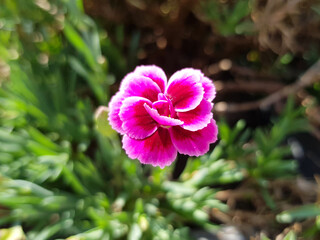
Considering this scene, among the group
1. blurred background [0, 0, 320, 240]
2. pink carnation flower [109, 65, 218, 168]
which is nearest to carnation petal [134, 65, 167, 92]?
pink carnation flower [109, 65, 218, 168]

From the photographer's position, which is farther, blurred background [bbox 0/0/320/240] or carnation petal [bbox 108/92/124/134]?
blurred background [bbox 0/0/320/240]

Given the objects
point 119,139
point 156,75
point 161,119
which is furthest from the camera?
point 119,139

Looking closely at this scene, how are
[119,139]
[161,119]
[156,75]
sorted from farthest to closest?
[119,139] → [156,75] → [161,119]

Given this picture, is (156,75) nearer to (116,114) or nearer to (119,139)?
(116,114)

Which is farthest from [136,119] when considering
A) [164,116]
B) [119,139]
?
[119,139]

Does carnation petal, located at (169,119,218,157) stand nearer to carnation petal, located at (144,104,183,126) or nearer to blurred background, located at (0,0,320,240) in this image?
carnation petal, located at (144,104,183,126)

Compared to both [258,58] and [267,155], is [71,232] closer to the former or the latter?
[267,155]

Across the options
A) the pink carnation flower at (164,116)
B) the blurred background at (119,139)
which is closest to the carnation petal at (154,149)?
the pink carnation flower at (164,116)

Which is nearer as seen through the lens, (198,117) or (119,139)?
(198,117)

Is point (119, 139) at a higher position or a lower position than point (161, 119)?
lower
